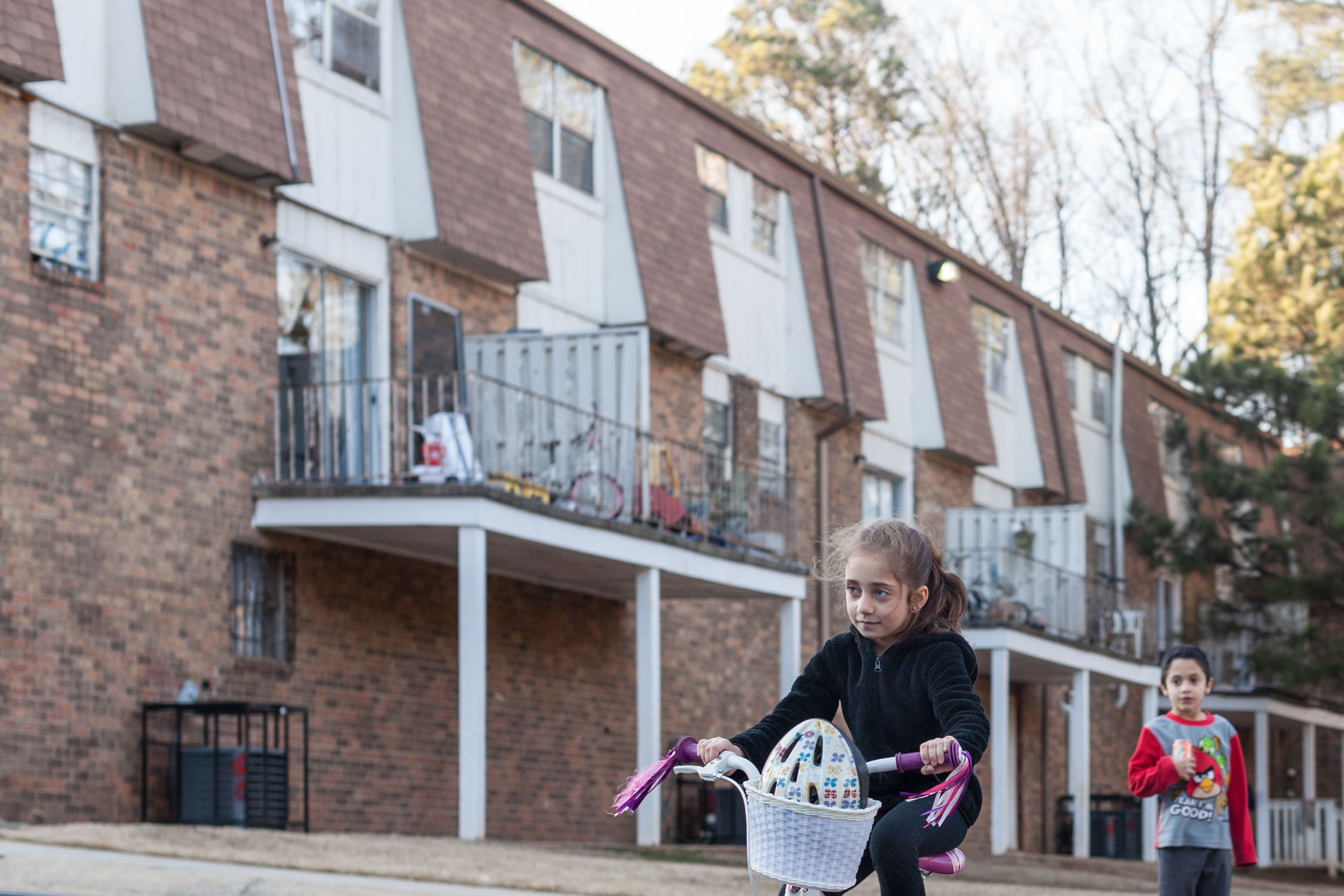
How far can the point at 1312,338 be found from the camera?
3325 cm

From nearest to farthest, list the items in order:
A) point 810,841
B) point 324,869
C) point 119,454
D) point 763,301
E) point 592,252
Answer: point 810,841 → point 324,869 → point 119,454 → point 592,252 → point 763,301

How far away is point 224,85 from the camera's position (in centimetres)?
1479

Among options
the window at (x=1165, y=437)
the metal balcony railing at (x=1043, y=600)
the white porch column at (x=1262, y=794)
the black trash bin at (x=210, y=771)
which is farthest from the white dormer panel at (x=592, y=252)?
the window at (x=1165, y=437)

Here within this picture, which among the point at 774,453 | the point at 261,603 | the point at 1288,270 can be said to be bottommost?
the point at 261,603

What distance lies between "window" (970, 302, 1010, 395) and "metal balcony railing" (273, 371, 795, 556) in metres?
11.6

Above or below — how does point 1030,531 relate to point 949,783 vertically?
above

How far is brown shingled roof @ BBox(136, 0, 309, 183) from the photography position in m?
14.2

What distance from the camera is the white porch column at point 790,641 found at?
1984cm

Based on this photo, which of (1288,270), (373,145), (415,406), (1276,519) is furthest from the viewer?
(1276,519)

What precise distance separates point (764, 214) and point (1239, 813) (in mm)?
16982

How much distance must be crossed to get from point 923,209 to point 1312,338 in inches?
515

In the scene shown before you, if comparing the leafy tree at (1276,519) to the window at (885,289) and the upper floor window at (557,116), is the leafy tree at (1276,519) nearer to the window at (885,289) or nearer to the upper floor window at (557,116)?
the window at (885,289)

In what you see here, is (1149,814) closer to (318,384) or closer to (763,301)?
(763,301)

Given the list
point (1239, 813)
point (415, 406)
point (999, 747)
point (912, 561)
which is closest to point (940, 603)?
point (912, 561)
